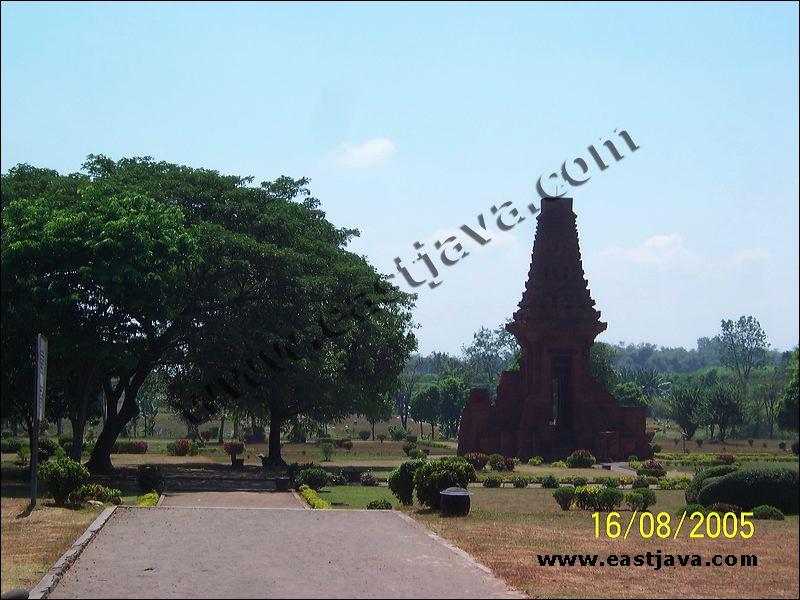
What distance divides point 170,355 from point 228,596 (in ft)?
86.2

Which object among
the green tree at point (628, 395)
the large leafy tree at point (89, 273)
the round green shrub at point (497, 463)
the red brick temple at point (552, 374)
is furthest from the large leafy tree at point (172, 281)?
the green tree at point (628, 395)

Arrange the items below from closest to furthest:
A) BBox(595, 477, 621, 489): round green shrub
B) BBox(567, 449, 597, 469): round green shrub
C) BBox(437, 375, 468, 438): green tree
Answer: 1. BBox(595, 477, 621, 489): round green shrub
2. BBox(567, 449, 597, 469): round green shrub
3. BBox(437, 375, 468, 438): green tree

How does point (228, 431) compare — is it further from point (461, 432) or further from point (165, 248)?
point (165, 248)

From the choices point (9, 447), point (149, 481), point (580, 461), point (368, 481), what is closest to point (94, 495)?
point (149, 481)

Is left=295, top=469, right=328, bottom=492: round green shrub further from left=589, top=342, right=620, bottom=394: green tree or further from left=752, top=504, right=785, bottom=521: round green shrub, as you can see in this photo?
left=589, top=342, right=620, bottom=394: green tree

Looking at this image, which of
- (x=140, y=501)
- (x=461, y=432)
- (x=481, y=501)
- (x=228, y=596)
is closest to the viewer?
(x=228, y=596)

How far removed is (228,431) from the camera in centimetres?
9162

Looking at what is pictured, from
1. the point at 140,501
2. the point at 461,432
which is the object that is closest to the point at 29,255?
the point at 140,501

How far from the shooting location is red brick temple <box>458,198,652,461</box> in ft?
164

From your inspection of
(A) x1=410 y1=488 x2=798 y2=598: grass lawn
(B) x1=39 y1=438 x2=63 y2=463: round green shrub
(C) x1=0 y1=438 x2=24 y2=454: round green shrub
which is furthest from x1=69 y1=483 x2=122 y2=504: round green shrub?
(C) x1=0 y1=438 x2=24 y2=454: round green shrub

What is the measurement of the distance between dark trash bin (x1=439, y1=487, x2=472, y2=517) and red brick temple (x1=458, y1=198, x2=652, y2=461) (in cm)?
2989

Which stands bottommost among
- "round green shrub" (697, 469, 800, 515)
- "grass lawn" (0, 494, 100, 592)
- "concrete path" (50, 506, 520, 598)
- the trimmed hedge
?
the trimmed hedge

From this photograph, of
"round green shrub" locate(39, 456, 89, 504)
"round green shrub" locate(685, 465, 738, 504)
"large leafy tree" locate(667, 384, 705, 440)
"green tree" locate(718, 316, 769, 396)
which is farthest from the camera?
"green tree" locate(718, 316, 769, 396)

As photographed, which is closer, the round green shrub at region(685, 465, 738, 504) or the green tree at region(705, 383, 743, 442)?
the round green shrub at region(685, 465, 738, 504)
